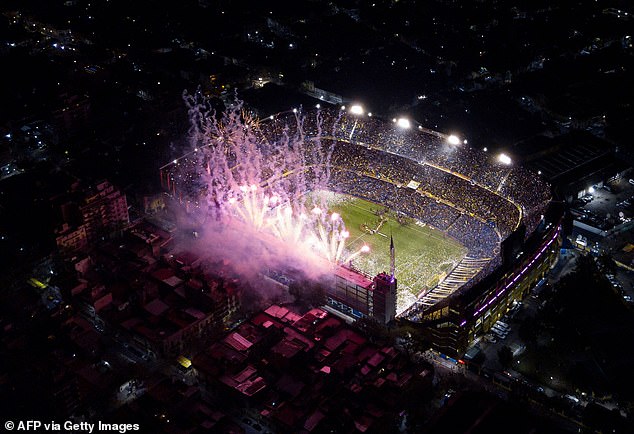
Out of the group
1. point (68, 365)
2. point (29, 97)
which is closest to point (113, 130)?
point (29, 97)

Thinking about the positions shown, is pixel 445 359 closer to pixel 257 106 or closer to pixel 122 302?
pixel 122 302

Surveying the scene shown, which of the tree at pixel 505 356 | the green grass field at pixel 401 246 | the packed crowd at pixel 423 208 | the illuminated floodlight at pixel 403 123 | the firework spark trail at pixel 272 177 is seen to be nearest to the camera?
the tree at pixel 505 356

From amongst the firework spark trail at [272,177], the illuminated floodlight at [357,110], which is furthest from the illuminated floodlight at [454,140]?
the firework spark trail at [272,177]

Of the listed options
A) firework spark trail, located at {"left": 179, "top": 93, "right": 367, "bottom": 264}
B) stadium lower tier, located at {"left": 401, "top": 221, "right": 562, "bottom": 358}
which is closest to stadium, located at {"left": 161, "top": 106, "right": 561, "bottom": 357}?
stadium lower tier, located at {"left": 401, "top": 221, "right": 562, "bottom": 358}

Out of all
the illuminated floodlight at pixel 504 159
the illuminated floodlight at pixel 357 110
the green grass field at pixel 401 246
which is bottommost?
the green grass field at pixel 401 246

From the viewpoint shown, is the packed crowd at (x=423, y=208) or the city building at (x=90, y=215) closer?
the city building at (x=90, y=215)

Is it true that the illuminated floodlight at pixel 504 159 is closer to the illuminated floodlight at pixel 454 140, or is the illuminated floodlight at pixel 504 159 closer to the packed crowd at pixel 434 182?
the packed crowd at pixel 434 182
